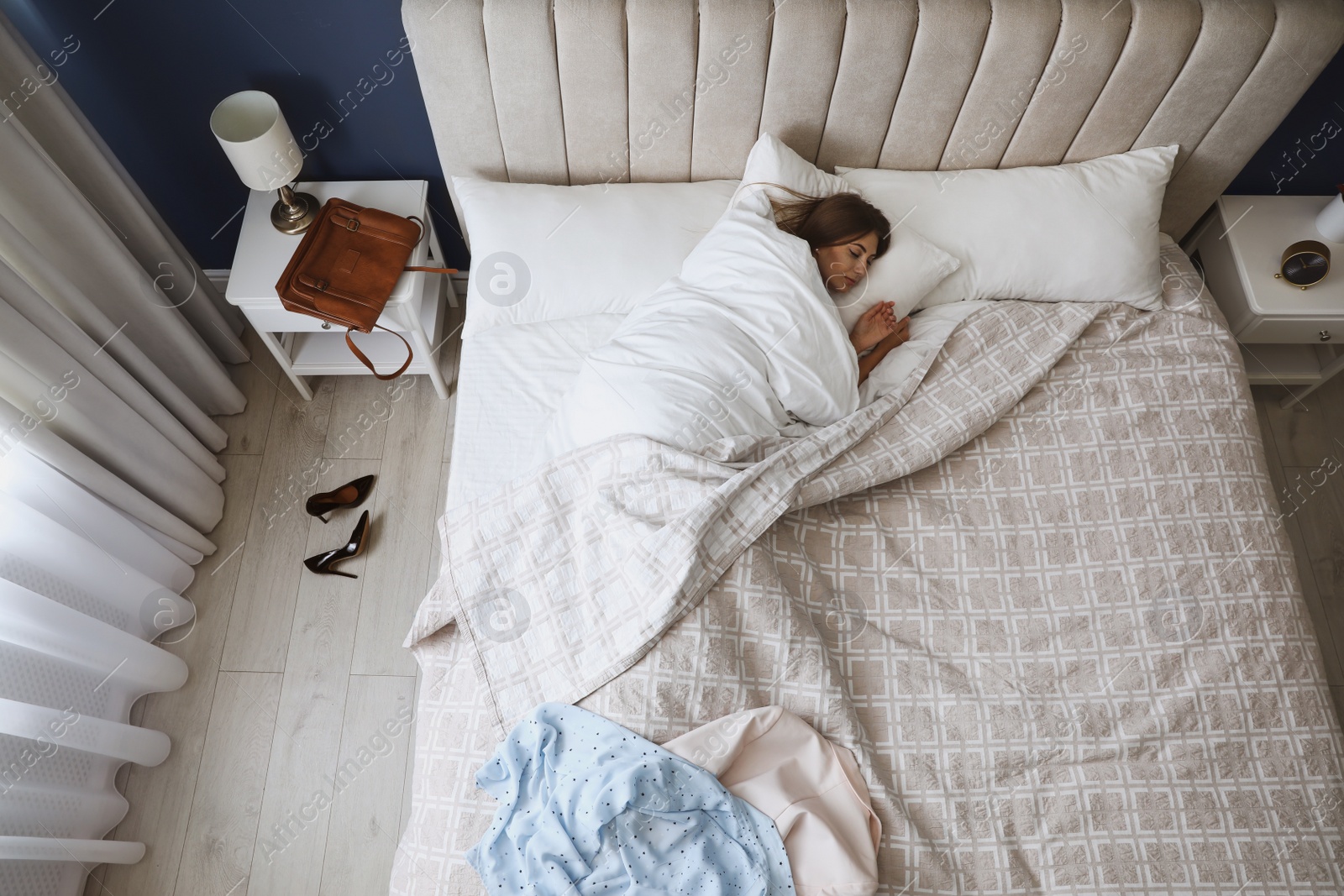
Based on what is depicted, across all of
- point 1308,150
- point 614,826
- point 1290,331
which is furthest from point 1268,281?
point 614,826

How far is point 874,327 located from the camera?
1771 millimetres

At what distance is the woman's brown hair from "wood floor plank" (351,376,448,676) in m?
1.08

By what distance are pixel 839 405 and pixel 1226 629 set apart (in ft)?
2.67

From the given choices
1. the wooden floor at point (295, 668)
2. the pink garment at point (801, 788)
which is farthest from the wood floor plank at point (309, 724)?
the pink garment at point (801, 788)

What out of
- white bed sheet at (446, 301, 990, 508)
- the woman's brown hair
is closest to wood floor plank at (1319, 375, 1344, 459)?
white bed sheet at (446, 301, 990, 508)

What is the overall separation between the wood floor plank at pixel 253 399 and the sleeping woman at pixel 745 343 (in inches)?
42.0

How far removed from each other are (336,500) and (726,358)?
3.77 feet

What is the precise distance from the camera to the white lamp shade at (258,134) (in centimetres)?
175

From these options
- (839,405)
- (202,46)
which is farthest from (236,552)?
(839,405)

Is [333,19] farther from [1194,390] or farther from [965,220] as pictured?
[1194,390]

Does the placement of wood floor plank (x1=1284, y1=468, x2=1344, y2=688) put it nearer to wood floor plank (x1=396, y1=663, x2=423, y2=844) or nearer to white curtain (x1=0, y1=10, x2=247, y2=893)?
wood floor plank (x1=396, y1=663, x2=423, y2=844)

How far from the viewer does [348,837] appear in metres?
1.78

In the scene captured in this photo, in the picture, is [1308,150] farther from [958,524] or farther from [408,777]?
[408,777]

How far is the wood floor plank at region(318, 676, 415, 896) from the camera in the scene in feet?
5.75
